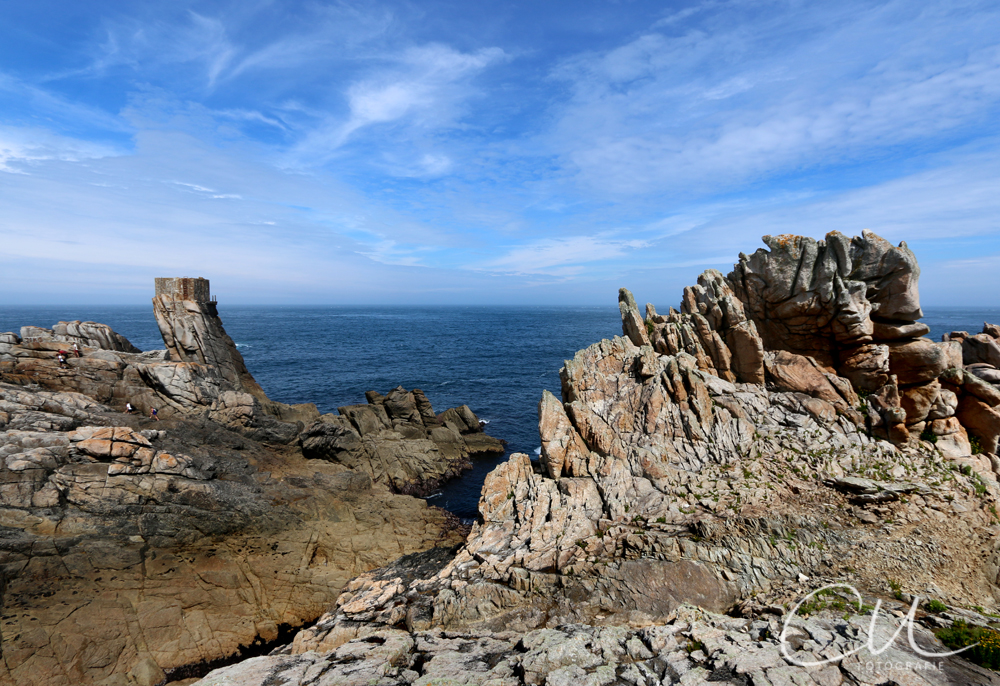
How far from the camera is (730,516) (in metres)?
20.7

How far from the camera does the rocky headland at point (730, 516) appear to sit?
14688 millimetres

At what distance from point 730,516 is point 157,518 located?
30.0 metres

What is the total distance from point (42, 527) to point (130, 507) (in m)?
3.32

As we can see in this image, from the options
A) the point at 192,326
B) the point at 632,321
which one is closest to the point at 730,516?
the point at 632,321

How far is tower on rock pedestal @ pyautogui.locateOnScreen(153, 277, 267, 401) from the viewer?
4112 cm

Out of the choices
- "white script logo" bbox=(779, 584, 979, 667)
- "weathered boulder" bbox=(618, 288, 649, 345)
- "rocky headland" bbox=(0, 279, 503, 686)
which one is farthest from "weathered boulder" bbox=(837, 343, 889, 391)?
"rocky headland" bbox=(0, 279, 503, 686)

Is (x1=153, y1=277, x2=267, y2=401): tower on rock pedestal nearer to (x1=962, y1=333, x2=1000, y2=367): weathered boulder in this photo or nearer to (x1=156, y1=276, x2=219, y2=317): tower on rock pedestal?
(x1=156, y1=276, x2=219, y2=317): tower on rock pedestal

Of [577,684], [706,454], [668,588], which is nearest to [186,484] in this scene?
[577,684]

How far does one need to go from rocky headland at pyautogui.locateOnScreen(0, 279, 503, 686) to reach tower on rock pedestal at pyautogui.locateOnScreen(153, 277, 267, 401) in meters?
2.65

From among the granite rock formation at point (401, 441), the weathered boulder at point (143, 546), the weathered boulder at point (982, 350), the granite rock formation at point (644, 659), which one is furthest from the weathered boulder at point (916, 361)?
the granite rock formation at point (401, 441)

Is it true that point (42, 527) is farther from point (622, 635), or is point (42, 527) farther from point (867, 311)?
point (867, 311)

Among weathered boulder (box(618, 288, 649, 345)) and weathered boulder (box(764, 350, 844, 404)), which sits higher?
weathered boulder (box(618, 288, 649, 345))

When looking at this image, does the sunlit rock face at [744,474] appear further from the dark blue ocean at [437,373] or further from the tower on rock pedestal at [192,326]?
the tower on rock pedestal at [192,326]

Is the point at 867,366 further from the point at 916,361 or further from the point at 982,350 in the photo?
the point at 982,350
